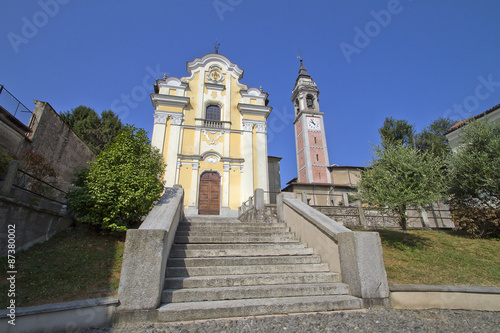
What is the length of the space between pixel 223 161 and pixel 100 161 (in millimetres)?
8529

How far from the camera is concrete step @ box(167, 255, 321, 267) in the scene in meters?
4.50

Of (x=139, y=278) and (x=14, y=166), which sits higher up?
(x=14, y=166)

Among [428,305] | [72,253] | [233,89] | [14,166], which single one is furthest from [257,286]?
[233,89]

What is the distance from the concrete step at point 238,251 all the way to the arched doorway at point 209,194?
8853 millimetres

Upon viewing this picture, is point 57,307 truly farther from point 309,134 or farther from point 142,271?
point 309,134

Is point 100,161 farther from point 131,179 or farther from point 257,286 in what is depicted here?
point 257,286

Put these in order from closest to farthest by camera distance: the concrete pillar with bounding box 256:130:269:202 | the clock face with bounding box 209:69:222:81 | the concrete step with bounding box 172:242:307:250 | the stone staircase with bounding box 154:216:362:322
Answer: the stone staircase with bounding box 154:216:362:322 → the concrete step with bounding box 172:242:307:250 → the concrete pillar with bounding box 256:130:269:202 → the clock face with bounding box 209:69:222:81

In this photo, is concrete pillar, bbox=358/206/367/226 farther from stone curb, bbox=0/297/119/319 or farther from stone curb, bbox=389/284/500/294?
stone curb, bbox=0/297/119/319

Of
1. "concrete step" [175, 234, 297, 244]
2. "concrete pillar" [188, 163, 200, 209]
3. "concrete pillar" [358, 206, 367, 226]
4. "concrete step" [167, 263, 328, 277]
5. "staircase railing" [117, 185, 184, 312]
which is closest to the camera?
"staircase railing" [117, 185, 184, 312]

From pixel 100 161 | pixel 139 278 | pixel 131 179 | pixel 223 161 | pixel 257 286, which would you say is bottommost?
pixel 257 286

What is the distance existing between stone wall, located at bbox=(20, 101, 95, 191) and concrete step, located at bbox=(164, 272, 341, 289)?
9364 millimetres

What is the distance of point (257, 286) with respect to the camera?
3979 millimetres

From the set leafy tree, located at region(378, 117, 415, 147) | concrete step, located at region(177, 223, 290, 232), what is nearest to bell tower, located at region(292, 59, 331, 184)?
leafy tree, located at region(378, 117, 415, 147)

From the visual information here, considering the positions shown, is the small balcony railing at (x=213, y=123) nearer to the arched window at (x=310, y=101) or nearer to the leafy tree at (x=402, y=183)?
the leafy tree at (x=402, y=183)
